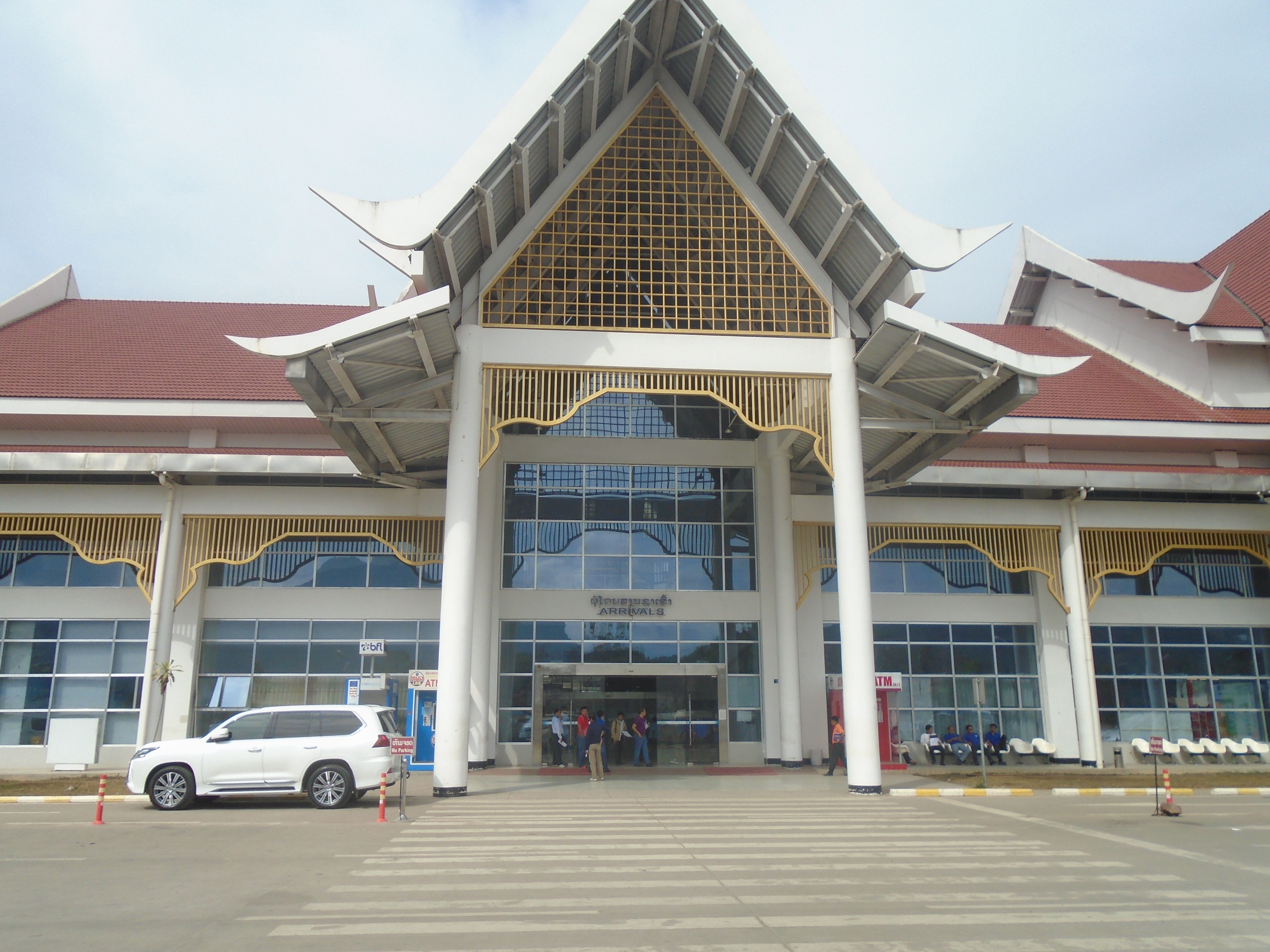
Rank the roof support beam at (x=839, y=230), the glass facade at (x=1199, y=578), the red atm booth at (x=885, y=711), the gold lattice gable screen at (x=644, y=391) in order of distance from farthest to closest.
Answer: the glass facade at (x=1199, y=578) < the red atm booth at (x=885, y=711) < the gold lattice gable screen at (x=644, y=391) < the roof support beam at (x=839, y=230)

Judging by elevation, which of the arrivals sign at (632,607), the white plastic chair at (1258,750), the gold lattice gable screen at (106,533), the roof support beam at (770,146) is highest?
the roof support beam at (770,146)

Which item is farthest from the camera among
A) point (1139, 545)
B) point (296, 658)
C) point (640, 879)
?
point (1139, 545)

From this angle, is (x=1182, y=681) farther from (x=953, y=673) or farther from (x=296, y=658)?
(x=296, y=658)

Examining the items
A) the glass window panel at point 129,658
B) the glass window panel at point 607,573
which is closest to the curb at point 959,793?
the glass window panel at point 607,573

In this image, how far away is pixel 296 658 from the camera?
23734mm

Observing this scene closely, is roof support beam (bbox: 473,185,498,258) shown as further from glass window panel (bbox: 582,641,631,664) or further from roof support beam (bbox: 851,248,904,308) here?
glass window panel (bbox: 582,641,631,664)

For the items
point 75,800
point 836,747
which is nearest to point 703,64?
point 836,747

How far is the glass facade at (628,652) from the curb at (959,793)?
6.73 meters

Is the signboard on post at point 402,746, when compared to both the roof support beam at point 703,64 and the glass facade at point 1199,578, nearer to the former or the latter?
the roof support beam at point 703,64

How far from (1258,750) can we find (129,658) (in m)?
29.8

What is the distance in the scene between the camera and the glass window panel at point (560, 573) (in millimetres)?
24203

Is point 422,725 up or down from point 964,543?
down

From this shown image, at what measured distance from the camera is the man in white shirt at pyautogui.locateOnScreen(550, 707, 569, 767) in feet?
75.0

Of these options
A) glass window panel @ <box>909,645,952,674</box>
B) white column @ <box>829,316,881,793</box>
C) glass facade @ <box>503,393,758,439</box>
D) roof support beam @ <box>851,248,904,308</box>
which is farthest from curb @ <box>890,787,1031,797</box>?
glass facade @ <box>503,393,758,439</box>
